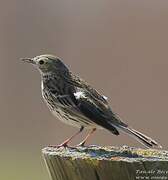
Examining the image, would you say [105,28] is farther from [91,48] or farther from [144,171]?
[144,171]

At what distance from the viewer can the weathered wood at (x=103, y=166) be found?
4844mm

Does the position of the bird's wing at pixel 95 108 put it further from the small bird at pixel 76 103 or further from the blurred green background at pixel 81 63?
the blurred green background at pixel 81 63

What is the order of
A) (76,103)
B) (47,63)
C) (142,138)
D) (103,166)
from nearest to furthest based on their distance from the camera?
(103,166) < (142,138) < (76,103) < (47,63)

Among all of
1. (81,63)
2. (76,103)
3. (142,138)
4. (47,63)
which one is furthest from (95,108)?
(81,63)

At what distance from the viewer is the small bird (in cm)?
683

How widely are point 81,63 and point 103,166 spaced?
15620 millimetres

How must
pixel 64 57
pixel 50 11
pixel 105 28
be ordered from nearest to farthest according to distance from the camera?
pixel 64 57, pixel 105 28, pixel 50 11

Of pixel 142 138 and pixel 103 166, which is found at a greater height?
pixel 142 138

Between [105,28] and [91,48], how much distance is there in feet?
3.23

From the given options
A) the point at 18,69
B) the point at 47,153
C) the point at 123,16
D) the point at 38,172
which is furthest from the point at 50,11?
the point at 47,153

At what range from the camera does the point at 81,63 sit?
20469 mm

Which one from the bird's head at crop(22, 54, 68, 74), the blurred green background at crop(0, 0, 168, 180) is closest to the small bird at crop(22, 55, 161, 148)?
the bird's head at crop(22, 54, 68, 74)

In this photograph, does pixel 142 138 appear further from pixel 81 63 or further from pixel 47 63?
pixel 81 63

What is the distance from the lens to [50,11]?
85.6 feet
